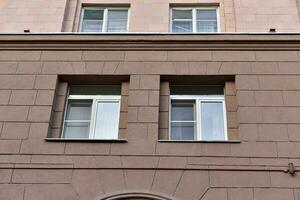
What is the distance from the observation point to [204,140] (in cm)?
1077

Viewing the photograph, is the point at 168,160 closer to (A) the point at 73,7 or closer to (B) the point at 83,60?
(B) the point at 83,60

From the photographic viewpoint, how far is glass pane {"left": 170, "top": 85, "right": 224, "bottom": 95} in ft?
39.7

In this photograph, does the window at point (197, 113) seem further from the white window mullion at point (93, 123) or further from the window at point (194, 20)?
the window at point (194, 20)

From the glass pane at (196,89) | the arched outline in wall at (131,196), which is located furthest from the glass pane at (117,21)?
the arched outline in wall at (131,196)

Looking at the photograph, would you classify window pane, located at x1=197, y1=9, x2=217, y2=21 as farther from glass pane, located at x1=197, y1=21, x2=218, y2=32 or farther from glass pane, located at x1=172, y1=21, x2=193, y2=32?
glass pane, located at x1=172, y1=21, x2=193, y2=32

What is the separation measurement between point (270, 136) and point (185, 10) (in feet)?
17.0

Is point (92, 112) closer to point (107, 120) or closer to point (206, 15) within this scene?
point (107, 120)

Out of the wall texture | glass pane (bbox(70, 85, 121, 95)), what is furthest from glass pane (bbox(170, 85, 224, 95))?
the wall texture

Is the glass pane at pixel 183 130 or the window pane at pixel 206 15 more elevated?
the window pane at pixel 206 15

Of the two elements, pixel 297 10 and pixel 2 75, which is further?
pixel 297 10

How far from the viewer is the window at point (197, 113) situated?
11375 mm

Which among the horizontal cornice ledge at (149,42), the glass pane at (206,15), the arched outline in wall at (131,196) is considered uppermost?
the glass pane at (206,15)

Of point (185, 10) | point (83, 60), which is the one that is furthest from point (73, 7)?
point (185, 10)

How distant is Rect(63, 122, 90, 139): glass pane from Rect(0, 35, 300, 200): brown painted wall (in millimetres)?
610
